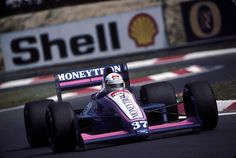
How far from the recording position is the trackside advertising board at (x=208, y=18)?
2436 cm

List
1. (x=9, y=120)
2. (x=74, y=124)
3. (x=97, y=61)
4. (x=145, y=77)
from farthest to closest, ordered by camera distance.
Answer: (x=97, y=61), (x=145, y=77), (x=9, y=120), (x=74, y=124)

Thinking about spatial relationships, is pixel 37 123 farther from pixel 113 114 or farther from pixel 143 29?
pixel 143 29

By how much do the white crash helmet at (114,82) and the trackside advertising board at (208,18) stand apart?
42.2 ft

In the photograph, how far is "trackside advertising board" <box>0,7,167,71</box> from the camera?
24.3m

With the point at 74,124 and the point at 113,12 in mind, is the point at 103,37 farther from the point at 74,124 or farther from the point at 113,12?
the point at 74,124

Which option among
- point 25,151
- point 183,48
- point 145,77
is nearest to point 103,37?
point 183,48

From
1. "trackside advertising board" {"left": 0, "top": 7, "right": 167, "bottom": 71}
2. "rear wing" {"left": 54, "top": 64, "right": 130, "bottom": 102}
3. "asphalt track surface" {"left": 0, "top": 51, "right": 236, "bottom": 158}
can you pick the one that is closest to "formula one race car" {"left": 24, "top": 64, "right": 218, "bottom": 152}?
"rear wing" {"left": 54, "top": 64, "right": 130, "bottom": 102}

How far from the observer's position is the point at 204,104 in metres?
11.1

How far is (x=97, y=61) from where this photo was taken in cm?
2423

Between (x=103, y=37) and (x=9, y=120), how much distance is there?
27.7ft

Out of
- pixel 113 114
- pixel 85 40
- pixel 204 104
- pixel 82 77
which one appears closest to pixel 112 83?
pixel 113 114

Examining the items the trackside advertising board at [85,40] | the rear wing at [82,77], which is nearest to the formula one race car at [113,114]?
the rear wing at [82,77]

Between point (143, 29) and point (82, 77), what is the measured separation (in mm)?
11991

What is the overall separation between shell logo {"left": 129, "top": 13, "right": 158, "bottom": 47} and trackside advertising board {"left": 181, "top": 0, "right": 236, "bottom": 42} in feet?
3.02
